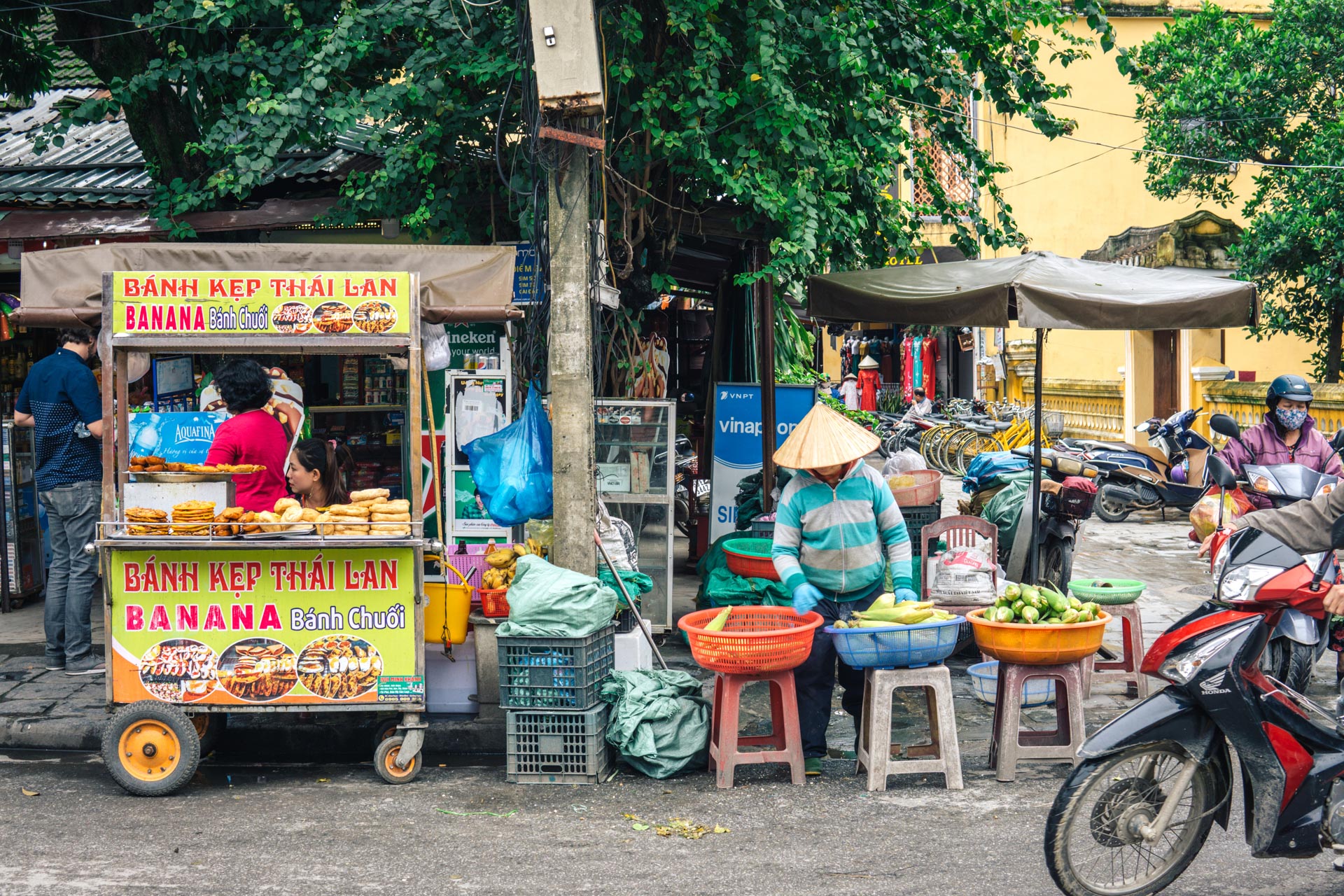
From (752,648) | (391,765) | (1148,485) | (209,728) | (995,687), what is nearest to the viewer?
(752,648)

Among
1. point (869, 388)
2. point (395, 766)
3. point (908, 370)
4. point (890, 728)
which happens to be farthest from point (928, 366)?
point (395, 766)

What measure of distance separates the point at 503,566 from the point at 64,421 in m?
3.04

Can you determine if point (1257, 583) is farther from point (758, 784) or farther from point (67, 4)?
point (67, 4)

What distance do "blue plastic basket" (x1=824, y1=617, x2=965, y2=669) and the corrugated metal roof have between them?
565cm

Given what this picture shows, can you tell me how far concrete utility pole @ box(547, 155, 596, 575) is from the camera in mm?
6590

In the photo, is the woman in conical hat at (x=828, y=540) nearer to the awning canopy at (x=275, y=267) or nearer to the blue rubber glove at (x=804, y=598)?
the blue rubber glove at (x=804, y=598)

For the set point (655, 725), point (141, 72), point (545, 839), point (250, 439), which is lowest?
point (545, 839)

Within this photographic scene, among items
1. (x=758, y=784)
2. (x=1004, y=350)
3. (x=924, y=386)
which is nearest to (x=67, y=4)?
(x=758, y=784)

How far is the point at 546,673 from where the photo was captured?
18.8 feet

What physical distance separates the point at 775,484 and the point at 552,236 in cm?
329

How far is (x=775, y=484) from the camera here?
9211 millimetres

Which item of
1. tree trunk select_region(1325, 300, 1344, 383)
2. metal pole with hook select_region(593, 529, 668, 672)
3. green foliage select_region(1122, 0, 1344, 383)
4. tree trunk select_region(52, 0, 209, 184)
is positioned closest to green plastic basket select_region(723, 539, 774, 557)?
metal pole with hook select_region(593, 529, 668, 672)

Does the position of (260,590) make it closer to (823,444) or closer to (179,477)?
(179,477)

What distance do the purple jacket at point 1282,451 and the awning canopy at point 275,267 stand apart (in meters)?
4.87
